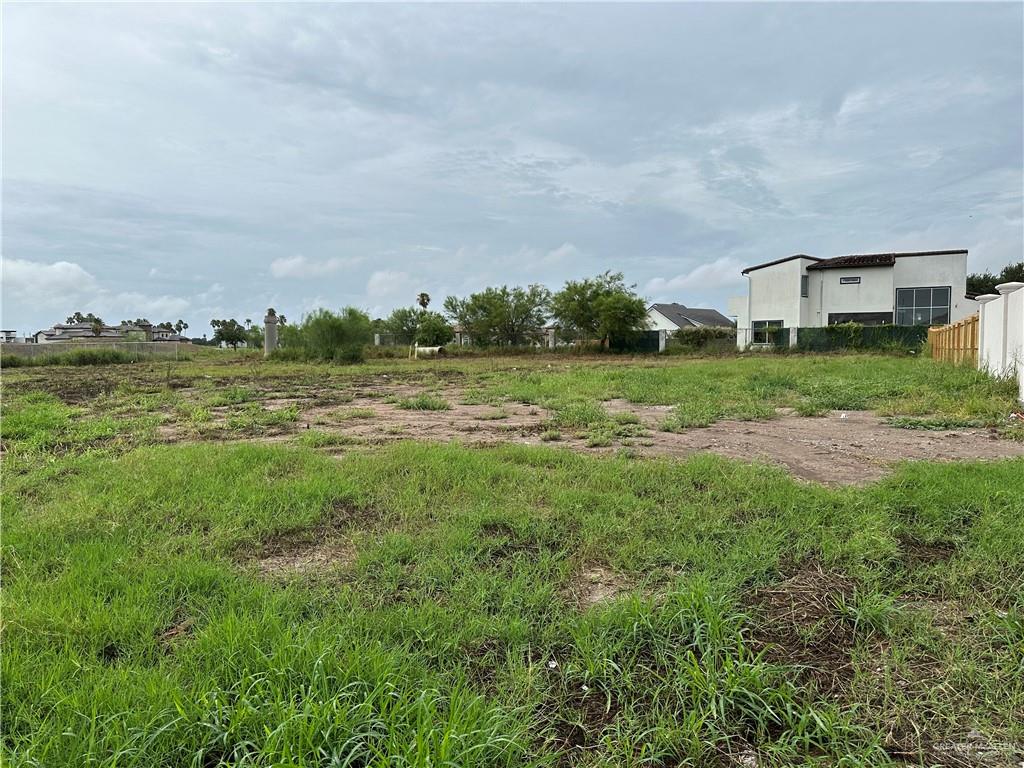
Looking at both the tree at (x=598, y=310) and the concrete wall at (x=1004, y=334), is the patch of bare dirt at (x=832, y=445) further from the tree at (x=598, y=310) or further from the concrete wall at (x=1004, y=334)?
the tree at (x=598, y=310)

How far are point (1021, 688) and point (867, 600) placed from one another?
523 millimetres

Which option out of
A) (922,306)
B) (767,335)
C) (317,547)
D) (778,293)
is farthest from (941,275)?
(317,547)

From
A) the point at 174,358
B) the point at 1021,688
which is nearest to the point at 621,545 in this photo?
the point at 1021,688

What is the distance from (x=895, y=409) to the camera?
755 centimetres

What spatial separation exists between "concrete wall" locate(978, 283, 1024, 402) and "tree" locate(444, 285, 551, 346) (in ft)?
86.7

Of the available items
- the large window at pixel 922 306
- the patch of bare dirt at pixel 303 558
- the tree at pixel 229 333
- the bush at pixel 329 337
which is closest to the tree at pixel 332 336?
the bush at pixel 329 337

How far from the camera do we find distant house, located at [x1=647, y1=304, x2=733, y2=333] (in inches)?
1810

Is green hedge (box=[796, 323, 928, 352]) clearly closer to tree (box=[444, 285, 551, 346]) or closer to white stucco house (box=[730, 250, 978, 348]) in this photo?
white stucco house (box=[730, 250, 978, 348])

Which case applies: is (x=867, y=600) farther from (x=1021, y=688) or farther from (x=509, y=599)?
(x=509, y=599)

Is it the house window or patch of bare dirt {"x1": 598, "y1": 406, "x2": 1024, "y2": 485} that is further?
the house window

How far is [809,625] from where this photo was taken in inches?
84.0

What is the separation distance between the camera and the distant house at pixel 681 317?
4597 centimetres

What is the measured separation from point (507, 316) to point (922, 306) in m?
23.3

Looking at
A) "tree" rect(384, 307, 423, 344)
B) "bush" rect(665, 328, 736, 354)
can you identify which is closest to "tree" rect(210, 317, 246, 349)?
"tree" rect(384, 307, 423, 344)
